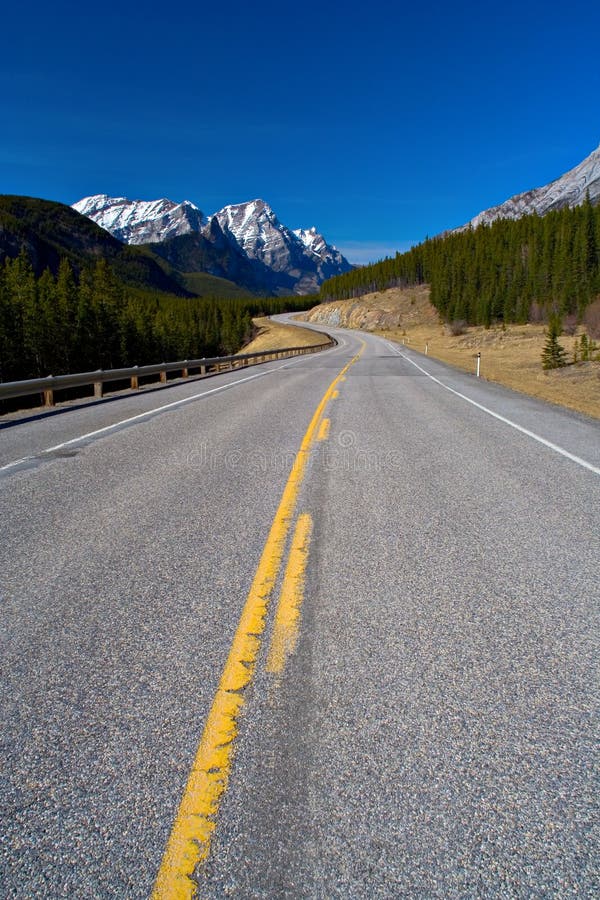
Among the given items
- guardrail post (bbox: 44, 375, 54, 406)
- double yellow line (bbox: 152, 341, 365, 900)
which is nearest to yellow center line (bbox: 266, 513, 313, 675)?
double yellow line (bbox: 152, 341, 365, 900)

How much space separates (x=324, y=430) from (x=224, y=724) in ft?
25.4

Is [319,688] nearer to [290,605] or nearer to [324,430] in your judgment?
[290,605]

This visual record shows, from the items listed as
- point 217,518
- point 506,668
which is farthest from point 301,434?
point 506,668

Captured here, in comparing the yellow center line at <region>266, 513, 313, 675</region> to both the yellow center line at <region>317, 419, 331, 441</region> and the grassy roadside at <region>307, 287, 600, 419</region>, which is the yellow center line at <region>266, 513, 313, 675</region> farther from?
the grassy roadside at <region>307, 287, 600, 419</region>

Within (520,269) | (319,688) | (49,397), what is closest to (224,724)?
(319,688)

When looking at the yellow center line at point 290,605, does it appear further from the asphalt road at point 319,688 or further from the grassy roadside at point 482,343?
the grassy roadside at point 482,343

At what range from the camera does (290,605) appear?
3.35m

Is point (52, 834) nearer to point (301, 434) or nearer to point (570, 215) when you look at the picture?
point (301, 434)

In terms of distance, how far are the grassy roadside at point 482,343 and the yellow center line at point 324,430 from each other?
6577mm

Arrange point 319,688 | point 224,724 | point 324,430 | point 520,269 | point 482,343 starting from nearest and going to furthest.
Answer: point 224,724 < point 319,688 < point 324,430 < point 482,343 < point 520,269

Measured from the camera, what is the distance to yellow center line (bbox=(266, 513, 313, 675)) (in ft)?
9.18

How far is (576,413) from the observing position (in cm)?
1263

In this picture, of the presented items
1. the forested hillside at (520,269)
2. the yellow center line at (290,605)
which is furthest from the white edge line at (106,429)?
the forested hillside at (520,269)

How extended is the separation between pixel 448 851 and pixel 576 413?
42.0 ft
